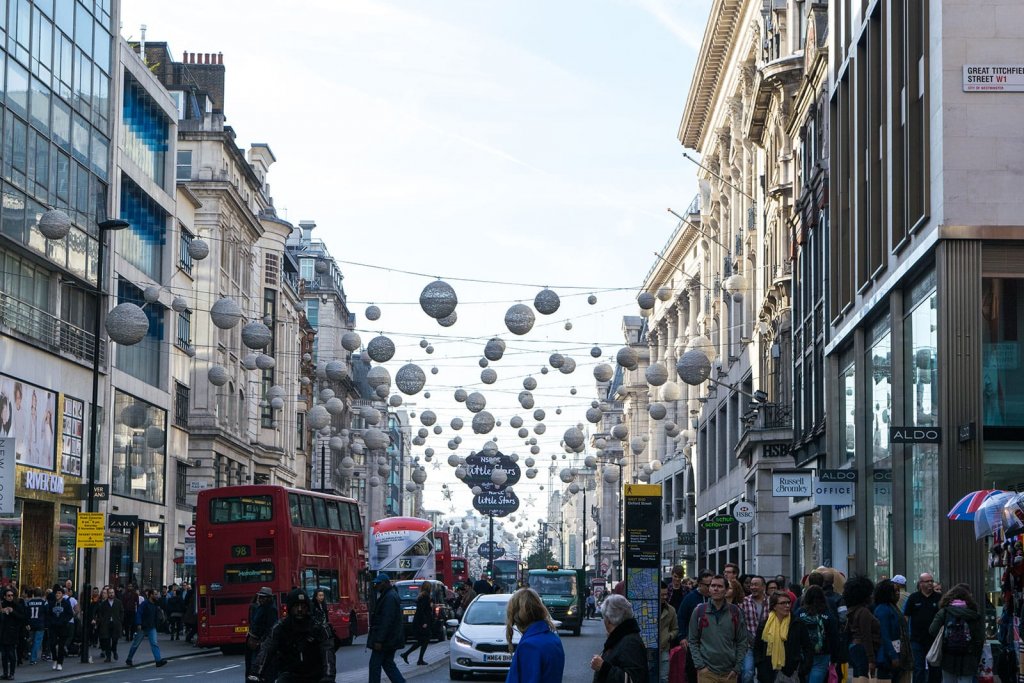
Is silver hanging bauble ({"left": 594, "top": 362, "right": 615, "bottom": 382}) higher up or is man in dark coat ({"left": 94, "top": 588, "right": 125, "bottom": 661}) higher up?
silver hanging bauble ({"left": 594, "top": 362, "right": 615, "bottom": 382})

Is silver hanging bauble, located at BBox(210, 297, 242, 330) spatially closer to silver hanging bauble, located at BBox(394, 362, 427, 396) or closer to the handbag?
silver hanging bauble, located at BBox(394, 362, 427, 396)

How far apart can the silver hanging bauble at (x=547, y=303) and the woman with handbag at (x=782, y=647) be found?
17.4 meters

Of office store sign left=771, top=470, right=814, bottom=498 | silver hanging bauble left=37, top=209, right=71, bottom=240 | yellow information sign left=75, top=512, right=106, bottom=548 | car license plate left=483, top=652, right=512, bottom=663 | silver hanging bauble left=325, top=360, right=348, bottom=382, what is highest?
silver hanging bauble left=37, top=209, right=71, bottom=240

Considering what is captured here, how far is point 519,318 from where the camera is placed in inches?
1309

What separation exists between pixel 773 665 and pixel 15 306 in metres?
28.7

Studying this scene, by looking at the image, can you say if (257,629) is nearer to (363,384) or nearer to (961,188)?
(961,188)

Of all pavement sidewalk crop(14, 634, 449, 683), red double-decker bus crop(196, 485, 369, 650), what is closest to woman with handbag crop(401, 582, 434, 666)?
pavement sidewalk crop(14, 634, 449, 683)

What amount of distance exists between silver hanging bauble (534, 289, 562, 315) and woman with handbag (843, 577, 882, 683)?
711 inches

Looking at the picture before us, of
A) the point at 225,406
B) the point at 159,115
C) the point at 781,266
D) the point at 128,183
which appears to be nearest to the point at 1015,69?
the point at 781,266

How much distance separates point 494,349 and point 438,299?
767 centimetres

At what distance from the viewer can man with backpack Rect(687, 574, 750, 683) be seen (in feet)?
53.5

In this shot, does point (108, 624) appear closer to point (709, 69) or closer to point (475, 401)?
point (475, 401)

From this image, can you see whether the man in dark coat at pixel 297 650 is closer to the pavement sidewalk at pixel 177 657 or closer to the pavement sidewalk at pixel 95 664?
the pavement sidewalk at pixel 177 657

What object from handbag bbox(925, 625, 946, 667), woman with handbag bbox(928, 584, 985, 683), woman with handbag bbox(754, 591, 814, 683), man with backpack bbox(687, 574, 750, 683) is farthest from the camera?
handbag bbox(925, 625, 946, 667)
